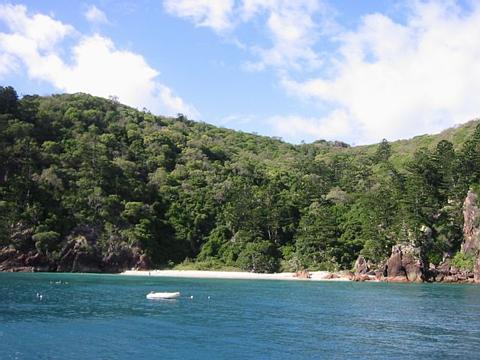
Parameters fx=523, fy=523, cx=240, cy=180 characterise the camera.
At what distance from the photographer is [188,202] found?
12938 cm

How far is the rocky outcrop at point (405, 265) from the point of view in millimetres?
90688

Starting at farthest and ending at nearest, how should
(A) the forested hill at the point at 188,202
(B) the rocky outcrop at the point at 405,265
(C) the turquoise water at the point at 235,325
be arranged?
(A) the forested hill at the point at 188,202
(B) the rocky outcrop at the point at 405,265
(C) the turquoise water at the point at 235,325

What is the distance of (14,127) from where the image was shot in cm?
12100

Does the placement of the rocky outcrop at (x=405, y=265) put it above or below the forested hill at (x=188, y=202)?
below

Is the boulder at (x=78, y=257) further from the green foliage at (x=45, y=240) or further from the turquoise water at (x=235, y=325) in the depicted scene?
the turquoise water at (x=235, y=325)

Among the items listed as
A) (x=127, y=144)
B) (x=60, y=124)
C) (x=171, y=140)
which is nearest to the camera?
(x=60, y=124)

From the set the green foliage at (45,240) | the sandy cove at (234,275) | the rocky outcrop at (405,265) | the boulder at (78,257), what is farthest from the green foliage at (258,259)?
the green foliage at (45,240)

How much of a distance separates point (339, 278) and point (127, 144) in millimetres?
78914

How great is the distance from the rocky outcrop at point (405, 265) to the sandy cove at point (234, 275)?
805 cm

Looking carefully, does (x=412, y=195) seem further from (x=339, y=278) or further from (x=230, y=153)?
(x=230, y=153)

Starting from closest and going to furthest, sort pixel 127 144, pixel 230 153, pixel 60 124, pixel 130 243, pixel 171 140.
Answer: pixel 130 243, pixel 60 124, pixel 127 144, pixel 171 140, pixel 230 153

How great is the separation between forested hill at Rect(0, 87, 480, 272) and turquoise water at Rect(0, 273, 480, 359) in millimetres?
34680

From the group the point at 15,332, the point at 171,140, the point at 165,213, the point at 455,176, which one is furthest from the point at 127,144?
the point at 15,332

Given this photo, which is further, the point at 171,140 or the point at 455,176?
the point at 171,140
